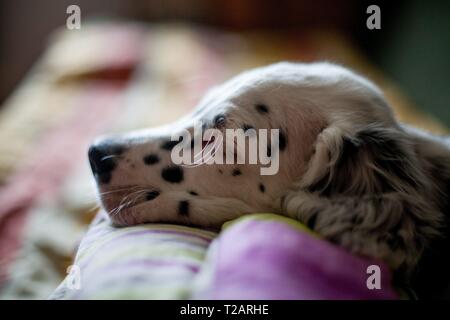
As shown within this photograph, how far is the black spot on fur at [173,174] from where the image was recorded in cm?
120

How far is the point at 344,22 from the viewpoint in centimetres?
436

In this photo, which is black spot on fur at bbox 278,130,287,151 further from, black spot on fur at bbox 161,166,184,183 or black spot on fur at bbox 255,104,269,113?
black spot on fur at bbox 161,166,184,183

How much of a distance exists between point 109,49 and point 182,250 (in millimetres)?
2477

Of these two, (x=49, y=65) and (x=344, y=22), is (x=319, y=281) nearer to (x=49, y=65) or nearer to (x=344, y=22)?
(x=49, y=65)

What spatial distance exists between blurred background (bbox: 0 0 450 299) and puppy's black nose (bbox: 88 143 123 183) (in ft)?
0.53

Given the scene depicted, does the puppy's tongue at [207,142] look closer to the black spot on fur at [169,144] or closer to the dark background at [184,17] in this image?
the black spot on fur at [169,144]

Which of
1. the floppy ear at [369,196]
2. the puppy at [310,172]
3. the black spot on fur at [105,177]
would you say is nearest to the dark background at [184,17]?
the puppy at [310,172]

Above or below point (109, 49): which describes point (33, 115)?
below

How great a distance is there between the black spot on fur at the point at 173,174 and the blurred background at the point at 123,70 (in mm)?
299

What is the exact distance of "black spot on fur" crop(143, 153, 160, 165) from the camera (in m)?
1.23

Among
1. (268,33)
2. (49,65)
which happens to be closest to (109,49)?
(49,65)

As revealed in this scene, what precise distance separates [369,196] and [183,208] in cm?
42

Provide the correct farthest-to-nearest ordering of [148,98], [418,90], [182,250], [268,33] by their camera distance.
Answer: [268,33] → [418,90] → [148,98] → [182,250]

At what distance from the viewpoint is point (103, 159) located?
1.25 metres
